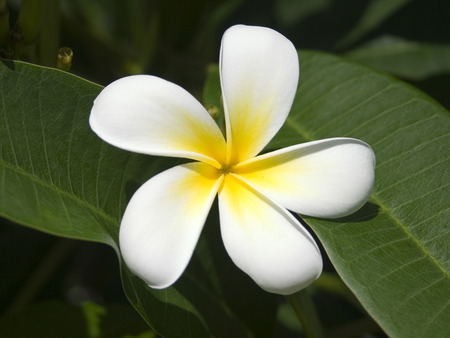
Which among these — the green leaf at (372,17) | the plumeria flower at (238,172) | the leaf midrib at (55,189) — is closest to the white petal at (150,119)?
the plumeria flower at (238,172)

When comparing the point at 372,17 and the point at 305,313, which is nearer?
the point at 305,313

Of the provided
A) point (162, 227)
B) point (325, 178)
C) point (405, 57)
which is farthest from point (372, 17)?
point (162, 227)

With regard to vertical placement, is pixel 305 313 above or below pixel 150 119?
below

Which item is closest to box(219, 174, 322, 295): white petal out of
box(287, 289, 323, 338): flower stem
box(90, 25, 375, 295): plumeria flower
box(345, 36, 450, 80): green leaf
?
box(90, 25, 375, 295): plumeria flower

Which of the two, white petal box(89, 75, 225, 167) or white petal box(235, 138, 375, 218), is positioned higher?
white petal box(89, 75, 225, 167)

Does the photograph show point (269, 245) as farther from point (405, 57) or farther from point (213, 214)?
point (405, 57)

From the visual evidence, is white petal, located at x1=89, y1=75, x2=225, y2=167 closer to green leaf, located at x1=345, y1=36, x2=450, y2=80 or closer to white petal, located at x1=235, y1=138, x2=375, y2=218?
white petal, located at x1=235, y1=138, x2=375, y2=218

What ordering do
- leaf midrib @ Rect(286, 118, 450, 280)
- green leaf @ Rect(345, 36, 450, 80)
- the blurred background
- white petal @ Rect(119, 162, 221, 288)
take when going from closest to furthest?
1. white petal @ Rect(119, 162, 221, 288)
2. leaf midrib @ Rect(286, 118, 450, 280)
3. the blurred background
4. green leaf @ Rect(345, 36, 450, 80)

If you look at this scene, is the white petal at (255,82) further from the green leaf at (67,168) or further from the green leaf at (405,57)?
the green leaf at (405,57)
